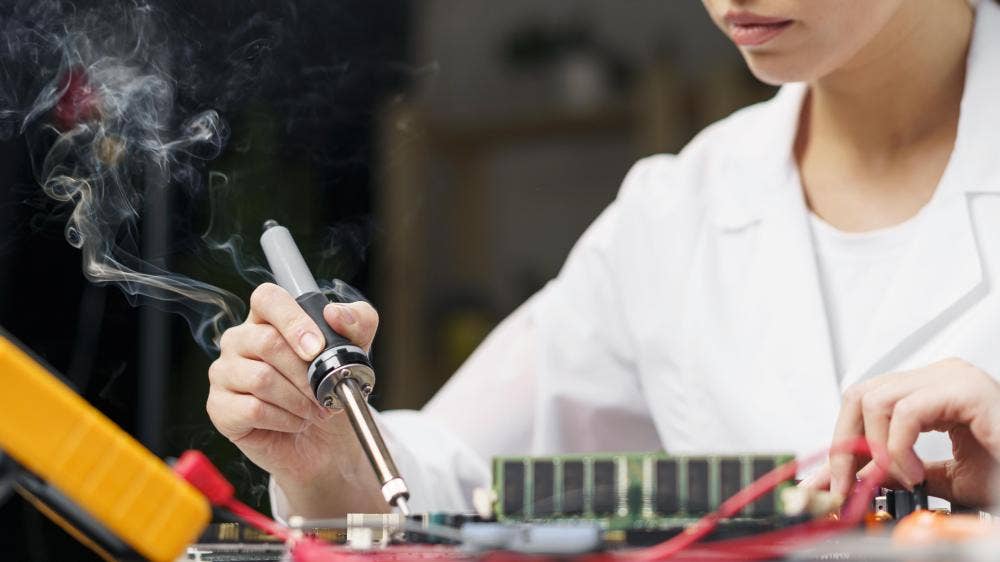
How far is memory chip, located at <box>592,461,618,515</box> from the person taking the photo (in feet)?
1.81

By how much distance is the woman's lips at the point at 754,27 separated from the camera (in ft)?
3.09

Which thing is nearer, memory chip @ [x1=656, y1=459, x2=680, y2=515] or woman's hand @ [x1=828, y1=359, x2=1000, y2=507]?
memory chip @ [x1=656, y1=459, x2=680, y2=515]

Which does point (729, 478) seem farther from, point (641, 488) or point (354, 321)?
point (354, 321)

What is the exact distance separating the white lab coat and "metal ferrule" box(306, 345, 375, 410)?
29 centimetres

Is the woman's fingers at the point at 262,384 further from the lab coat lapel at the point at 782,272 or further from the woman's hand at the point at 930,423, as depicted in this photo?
the lab coat lapel at the point at 782,272

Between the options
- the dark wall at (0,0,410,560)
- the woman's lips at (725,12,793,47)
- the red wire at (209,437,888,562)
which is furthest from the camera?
the dark wall at (0,0,410,560)

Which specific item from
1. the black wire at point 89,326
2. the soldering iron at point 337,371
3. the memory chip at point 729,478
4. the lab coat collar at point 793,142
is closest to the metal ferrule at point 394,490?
the soldering iron at point 337,371

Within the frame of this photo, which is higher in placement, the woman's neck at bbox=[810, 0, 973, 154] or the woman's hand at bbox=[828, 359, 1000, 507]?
the woman's neck at bbox=[810, 0, 973, 154]

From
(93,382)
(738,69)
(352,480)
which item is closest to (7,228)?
(93,382)

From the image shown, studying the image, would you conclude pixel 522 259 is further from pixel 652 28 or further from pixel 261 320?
pixel 261 320

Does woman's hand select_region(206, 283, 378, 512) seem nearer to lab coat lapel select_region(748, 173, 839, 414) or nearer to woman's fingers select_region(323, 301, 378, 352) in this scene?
woman's fingers select_region(323, 301, 378, 352)

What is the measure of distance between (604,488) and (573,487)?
2cm

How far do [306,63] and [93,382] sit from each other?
487 millimetres

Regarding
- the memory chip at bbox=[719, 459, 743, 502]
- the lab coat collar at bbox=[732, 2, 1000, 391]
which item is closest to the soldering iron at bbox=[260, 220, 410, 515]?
the memory chip at bbox=[719, 459, 743, 502]
